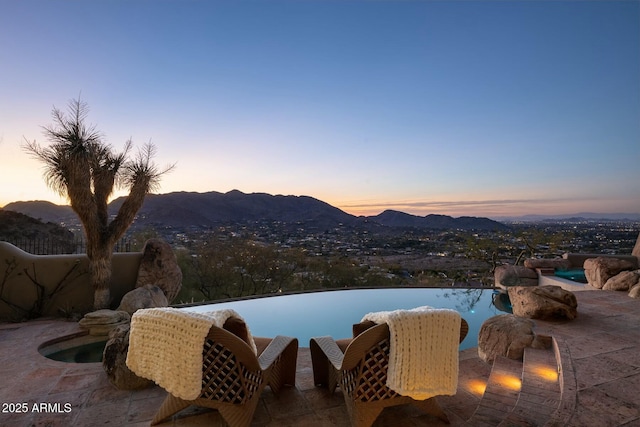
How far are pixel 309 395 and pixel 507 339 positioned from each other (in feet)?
7.58

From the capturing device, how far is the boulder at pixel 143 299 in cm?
570

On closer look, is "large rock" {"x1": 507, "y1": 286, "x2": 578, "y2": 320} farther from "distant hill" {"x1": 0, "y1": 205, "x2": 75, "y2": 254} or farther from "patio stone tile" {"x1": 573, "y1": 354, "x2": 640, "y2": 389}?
"distant hill" {"x1": 0, "y1": 205, "x2": 75, "y2": 254}

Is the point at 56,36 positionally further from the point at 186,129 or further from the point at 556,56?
the point at 556,56

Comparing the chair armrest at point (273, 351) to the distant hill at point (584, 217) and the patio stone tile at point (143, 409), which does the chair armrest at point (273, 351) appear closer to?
the patio stone tile at point (143, 409)

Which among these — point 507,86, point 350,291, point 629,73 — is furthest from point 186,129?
point 629,73

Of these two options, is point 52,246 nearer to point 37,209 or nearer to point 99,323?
point 99,323

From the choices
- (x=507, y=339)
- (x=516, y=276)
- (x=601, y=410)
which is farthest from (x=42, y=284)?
(x=516, y=276)

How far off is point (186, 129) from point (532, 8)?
350 inches

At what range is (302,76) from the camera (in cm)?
848

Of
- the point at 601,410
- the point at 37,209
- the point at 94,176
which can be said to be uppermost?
the point at 94,176

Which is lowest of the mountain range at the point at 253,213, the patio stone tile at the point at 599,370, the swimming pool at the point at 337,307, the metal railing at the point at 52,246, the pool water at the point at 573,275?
the swimming pool at the point at 337,307

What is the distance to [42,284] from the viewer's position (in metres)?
5.79

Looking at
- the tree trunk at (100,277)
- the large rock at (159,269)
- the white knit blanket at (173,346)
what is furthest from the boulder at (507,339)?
the tree trunk at (100,277)

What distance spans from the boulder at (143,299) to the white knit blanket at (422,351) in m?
5.06
